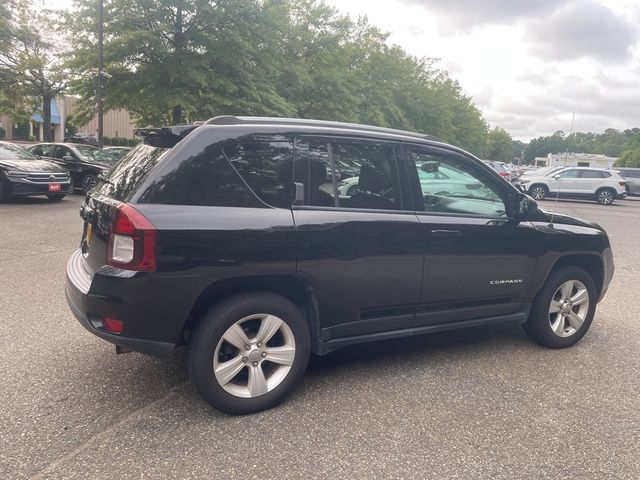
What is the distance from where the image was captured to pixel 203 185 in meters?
2.96

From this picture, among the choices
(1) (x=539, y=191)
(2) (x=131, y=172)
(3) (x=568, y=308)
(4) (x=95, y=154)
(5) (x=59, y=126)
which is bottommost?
(3) (x=568, y=308)

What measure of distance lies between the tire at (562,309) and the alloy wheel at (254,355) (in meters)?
2.29

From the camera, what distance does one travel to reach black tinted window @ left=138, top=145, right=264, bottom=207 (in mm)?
2896

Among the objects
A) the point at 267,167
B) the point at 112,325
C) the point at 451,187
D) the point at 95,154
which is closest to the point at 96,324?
the point at 112,325

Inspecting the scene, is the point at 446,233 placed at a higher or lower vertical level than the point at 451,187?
lower

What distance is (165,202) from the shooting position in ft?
9.42

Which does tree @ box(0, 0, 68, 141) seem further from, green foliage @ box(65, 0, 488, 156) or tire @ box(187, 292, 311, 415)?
tire @ box(187, 292, 311, 415)

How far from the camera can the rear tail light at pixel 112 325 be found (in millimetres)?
2855

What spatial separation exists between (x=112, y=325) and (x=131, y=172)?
3.20ft

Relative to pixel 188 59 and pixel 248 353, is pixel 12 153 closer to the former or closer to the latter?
pixel 188 59

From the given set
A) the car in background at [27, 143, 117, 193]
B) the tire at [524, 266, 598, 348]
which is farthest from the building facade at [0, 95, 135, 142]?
the tire at [524, 266, 598, 348]

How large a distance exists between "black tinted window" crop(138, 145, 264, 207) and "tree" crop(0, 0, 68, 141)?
2253cm

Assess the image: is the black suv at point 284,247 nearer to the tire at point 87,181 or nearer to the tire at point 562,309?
the tire at point 562,309

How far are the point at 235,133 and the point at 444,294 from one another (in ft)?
6.21
